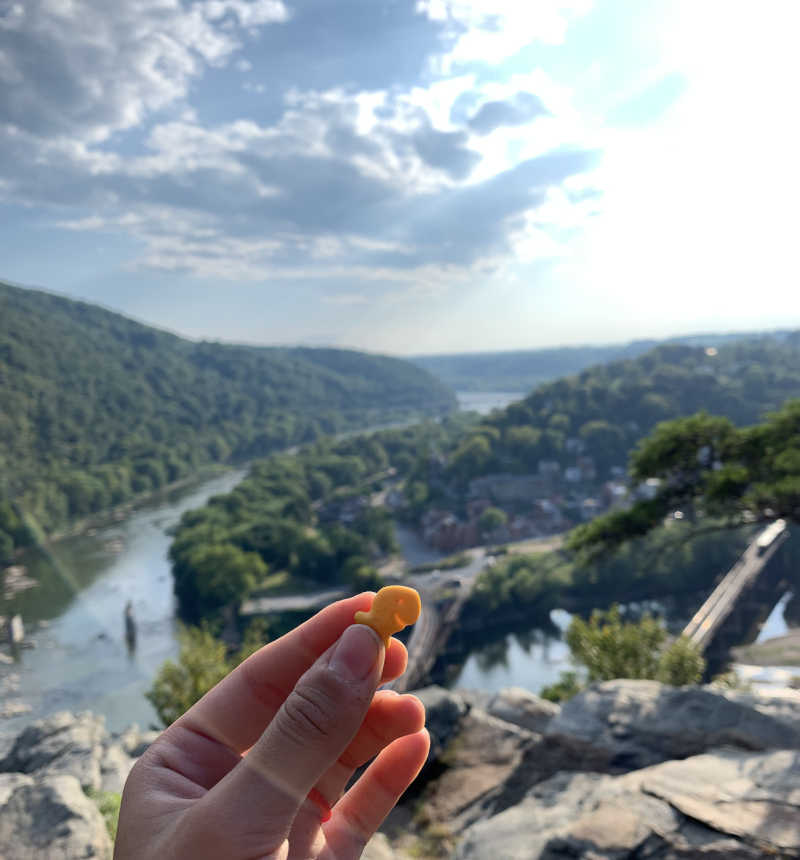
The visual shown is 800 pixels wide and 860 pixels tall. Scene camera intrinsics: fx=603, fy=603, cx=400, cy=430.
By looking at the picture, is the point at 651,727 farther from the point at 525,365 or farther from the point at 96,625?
the point at 525,365

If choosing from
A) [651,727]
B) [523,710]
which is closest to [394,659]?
[651,727]

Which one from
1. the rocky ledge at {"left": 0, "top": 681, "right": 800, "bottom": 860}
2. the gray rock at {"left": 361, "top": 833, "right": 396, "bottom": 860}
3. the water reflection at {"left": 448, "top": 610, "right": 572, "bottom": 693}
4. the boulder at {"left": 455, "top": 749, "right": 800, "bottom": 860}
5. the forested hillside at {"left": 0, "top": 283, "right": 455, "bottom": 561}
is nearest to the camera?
the boulder at {"left": 455, "top": 749, "right": 800, "bottom": 860}

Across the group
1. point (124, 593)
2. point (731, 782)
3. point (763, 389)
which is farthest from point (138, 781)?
point (763, 389)

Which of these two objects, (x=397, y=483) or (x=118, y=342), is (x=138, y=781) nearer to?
(x=397, y=483)

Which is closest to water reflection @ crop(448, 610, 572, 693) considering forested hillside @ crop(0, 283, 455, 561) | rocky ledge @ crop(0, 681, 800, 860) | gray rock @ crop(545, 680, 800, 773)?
rocky ledge @ crop(0, 681, 800, 860)

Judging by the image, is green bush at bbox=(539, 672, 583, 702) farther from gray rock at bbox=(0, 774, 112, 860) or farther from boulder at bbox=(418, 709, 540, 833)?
gray rock at bbox=(0, 774, 112, 860)

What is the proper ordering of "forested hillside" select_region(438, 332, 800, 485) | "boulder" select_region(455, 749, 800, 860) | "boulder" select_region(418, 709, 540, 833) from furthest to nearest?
"forested hillside" select_region(438, 332, 800, 485) < "boulder" select_region(418, 709, 540, 833) < "boulder" select_region(455, 749, 800, 860)
